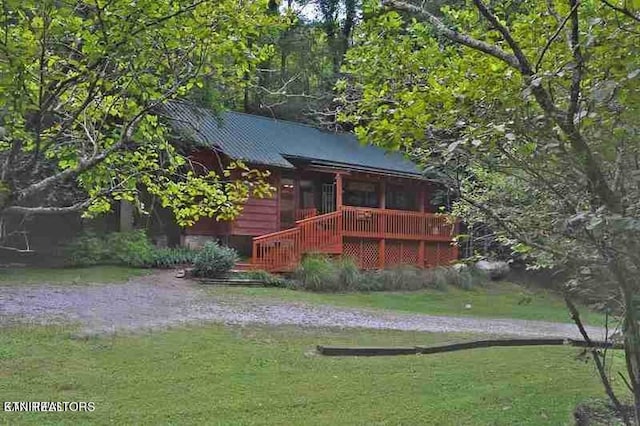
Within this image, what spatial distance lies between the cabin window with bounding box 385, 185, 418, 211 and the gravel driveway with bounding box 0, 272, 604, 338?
1095 cm

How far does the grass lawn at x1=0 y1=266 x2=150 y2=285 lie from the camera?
13.0 m

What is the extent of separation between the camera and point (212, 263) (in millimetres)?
14922

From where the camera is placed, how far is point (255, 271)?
15.8 metres

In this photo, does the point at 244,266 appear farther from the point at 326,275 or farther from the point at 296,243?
the point at 326,275

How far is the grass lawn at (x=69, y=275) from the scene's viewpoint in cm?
1296

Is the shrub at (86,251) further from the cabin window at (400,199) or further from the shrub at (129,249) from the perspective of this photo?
the cabin window at (400,199)

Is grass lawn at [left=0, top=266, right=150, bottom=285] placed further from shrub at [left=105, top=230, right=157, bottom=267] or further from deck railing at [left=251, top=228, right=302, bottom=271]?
deck railing at [left=251, top=228, right=302, bottom=271]

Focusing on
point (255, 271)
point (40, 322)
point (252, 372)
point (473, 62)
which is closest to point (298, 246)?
point (255, 271)

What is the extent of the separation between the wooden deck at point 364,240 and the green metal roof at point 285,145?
1.89 m

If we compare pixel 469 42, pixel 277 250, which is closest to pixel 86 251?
pixel 277 250

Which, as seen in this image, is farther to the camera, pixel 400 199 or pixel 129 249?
pixel 400 199

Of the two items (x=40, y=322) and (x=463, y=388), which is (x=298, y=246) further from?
(x=463, y=388)

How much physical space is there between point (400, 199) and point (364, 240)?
5.79m

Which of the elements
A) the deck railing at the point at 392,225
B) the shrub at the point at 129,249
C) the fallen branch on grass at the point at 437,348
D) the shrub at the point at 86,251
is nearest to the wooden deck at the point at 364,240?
the deck railing at the point at 392,225
